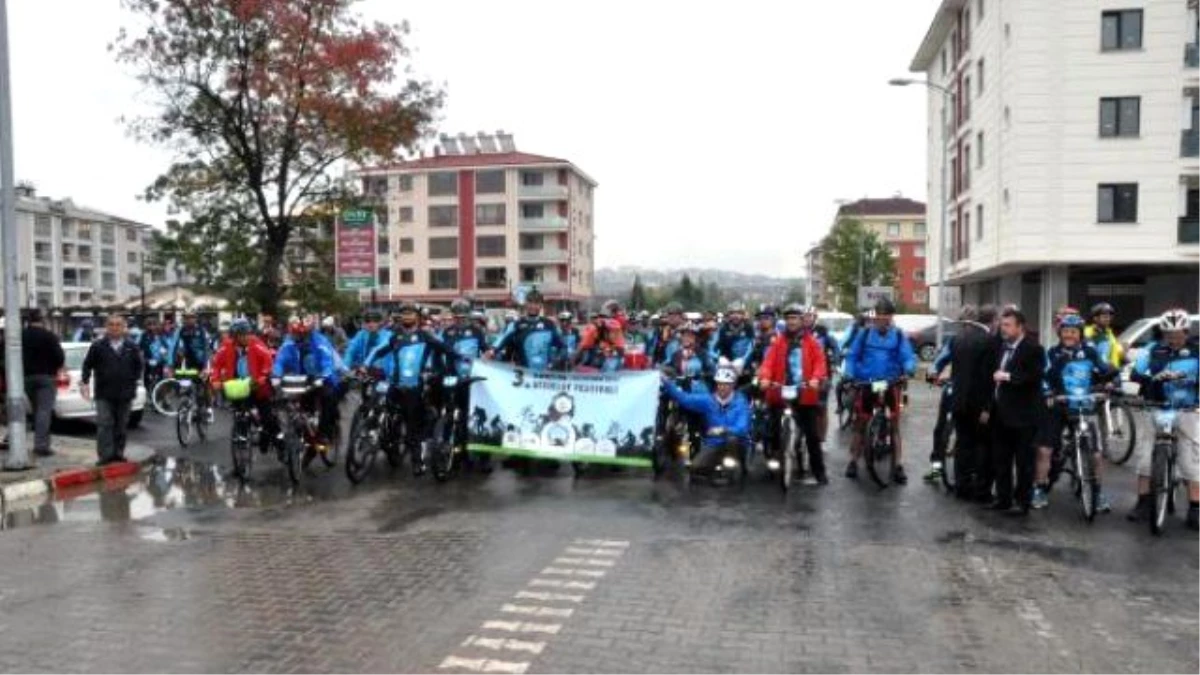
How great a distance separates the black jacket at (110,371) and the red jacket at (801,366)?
7465 mm

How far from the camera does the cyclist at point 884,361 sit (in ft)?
36.7

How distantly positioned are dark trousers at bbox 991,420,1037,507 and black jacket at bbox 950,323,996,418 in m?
0.43

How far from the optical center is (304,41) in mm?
24391

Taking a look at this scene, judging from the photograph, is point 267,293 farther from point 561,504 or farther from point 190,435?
point 561,504

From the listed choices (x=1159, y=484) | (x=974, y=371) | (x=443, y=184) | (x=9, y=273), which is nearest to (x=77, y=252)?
(x=443, y=184)

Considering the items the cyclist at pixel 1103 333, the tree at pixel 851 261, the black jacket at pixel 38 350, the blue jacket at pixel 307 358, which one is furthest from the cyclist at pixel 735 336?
the tree at pixel 851 261

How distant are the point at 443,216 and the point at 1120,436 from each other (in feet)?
250

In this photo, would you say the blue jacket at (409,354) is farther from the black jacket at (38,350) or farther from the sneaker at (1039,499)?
the sneaker at (1039,499)

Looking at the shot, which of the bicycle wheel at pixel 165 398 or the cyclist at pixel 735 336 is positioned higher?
the cyclist at pixel 735 336

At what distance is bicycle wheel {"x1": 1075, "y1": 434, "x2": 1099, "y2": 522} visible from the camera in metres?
9.23

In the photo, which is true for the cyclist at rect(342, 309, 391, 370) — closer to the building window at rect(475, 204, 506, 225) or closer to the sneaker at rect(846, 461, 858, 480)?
the sneaker at rect(846, 461, 858, 480)

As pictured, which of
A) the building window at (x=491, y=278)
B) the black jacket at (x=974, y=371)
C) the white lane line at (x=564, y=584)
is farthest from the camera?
the building window at (x=491, y=278)

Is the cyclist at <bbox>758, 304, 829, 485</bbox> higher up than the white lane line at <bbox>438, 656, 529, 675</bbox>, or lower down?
higher up

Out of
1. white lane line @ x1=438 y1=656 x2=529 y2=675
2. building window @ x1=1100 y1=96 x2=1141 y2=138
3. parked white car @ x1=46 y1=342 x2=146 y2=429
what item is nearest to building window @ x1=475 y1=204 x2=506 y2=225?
building window @ x1=1100 y1=96 x2=1141 y2=138
